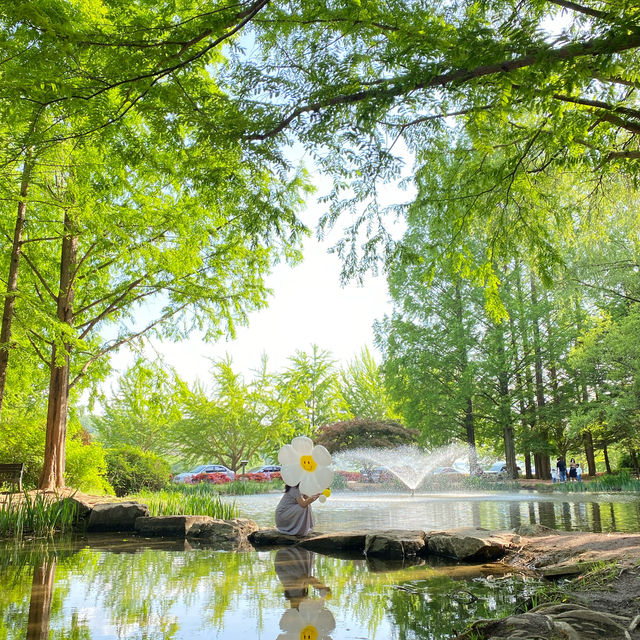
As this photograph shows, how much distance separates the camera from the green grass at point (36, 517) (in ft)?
27.8

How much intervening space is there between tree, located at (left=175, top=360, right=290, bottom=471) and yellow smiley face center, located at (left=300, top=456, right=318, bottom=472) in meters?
19.4

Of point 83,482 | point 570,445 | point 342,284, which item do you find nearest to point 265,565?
point 342,284

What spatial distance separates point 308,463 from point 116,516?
4.08m

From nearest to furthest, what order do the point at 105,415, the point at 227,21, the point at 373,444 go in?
1. the point at 227,21
2. the point at 373,444
3. the point at 105,415

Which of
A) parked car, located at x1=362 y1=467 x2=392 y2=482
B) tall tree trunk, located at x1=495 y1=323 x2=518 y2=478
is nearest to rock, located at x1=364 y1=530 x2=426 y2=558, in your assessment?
tall tree trunk, located at x1=495 y1=323 x2=518 y2=478

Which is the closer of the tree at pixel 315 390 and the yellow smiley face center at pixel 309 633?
the yellow smiley face center at pixel 309 633

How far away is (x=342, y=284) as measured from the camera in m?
7.18

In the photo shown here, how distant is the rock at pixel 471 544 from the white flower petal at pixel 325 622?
111 inches

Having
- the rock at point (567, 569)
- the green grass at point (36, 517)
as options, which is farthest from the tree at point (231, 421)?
the rock at point (567, 569)

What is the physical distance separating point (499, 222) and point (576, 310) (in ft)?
72.2

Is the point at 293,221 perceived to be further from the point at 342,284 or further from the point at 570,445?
the point at 570,445

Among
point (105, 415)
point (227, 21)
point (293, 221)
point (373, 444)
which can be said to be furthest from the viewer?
point (105, 415)

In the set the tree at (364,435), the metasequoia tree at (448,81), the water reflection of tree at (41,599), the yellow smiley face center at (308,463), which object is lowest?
the water reflection of tree at (41,599)

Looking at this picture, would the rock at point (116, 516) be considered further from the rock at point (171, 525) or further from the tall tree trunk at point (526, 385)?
the tall tree trunk at point (526, 385)
